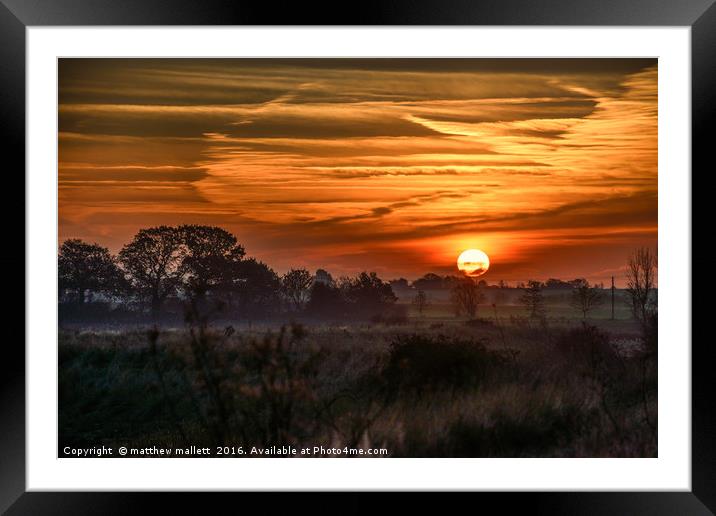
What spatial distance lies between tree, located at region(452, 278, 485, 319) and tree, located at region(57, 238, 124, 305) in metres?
3.56

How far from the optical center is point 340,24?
349cm

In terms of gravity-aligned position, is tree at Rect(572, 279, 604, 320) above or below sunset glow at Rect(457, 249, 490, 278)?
below

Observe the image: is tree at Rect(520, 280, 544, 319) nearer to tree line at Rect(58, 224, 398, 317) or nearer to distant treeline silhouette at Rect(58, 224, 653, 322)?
distant treeline silhouette at Rect(58, 224, 653, 322)

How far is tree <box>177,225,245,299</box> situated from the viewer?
7312mm

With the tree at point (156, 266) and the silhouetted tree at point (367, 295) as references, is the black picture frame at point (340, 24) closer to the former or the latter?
the tree at point (156, 266)

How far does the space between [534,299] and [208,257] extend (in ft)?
12.2

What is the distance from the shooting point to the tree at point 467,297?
695cm

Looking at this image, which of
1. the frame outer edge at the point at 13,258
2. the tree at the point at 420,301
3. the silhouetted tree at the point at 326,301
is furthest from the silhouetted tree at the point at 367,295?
the frame outer edge at the point at 13,258

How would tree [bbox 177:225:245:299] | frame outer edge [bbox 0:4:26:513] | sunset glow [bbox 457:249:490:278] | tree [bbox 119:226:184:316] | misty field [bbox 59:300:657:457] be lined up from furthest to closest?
tree [bbox 177:225:245:299] < tree [bbox 119:226:184:316] < sunset glow [bbox 457:249:490:278] < misty field [bbox 59:300:657:457] < frame outer edge [bbox 0:4:26:513]

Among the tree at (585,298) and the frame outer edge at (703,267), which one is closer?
the frame outer edge at (703,267)

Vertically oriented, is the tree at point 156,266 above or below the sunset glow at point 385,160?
below

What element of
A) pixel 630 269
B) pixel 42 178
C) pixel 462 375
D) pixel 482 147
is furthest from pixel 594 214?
pixel 42 178

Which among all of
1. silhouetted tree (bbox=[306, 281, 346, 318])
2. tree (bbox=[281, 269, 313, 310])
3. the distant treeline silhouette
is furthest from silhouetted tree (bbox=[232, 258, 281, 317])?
silhouetted tree (bbox=[306, 281, 346, 318])

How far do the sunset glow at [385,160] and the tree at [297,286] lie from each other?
2.35 ft
